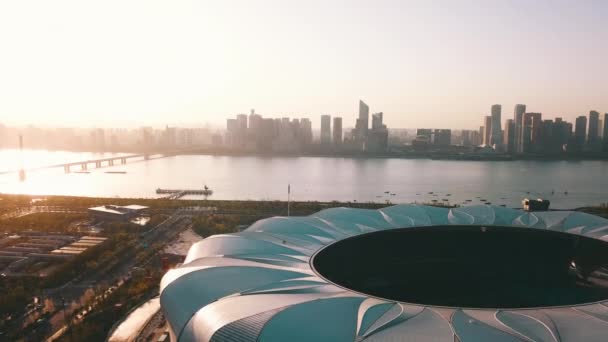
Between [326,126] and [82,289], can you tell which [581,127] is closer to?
[326,126]

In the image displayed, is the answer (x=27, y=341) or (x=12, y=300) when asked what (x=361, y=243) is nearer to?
(x=27, y=341)

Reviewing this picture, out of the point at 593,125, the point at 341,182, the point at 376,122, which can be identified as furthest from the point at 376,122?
the point at 341,182

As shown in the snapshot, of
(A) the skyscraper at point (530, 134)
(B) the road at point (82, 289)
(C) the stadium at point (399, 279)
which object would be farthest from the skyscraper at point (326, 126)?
(C) the stadium at point (399, 279)

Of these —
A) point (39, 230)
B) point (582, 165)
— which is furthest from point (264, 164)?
point (582, 165)

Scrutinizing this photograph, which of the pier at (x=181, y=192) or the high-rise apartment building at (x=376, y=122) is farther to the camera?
the high-rise apartment building at (x=376, y=122)

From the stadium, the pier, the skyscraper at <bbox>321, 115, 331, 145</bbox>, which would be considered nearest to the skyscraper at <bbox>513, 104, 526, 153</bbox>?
the skyscraper at <bbox>321, 115, 331, 145</bbox>

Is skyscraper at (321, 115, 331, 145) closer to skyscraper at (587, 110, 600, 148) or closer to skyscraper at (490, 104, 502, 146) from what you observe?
skyscraper at (490, 104, 502, 146)

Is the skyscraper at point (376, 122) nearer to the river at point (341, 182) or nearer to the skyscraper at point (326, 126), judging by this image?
the skyscraper at point (326, 126)
